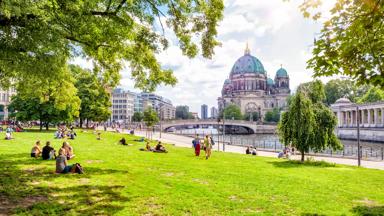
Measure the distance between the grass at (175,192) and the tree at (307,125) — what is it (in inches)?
327

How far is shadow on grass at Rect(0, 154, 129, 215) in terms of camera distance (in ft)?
31.2

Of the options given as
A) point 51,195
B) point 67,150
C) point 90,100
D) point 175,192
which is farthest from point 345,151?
point 51,195

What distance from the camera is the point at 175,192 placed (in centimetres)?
1184

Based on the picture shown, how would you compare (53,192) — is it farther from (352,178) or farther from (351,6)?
(352,178)

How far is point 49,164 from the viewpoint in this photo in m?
17.0

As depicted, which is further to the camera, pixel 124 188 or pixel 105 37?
pixel 105 37

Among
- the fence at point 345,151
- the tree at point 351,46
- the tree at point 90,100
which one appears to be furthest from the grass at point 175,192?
the tree at point 90,100

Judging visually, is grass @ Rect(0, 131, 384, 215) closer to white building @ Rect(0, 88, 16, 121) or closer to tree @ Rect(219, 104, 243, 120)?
white building @ Rect(0, 88, 16, 121)

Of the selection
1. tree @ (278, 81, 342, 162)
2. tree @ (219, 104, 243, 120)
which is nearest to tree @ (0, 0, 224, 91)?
tree @ (278, 81, 342, 162)

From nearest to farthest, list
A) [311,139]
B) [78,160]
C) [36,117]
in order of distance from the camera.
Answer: [78,160], [311,139], [36,117]

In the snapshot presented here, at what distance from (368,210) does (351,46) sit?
487 centimetres

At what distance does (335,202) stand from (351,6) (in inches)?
237

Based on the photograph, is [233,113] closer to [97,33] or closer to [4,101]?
[4,101]

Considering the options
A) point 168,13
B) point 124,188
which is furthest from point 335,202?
point 168,13
